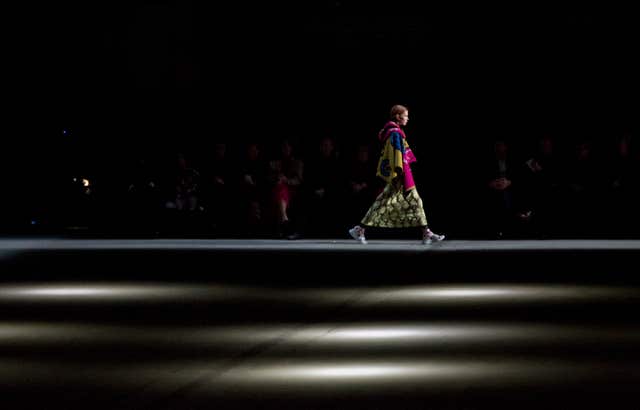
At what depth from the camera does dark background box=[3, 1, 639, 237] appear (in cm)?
2894

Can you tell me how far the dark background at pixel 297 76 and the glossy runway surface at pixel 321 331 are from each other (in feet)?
23.8

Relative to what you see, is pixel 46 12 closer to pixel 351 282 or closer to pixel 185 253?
pixel 185 253

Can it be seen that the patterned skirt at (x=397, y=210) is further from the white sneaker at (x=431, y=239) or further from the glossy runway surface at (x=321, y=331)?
the glossy runway surface at (x=321, y=331)

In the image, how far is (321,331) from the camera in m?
12.8

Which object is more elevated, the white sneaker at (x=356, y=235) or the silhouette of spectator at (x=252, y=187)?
Result: the silhouette of spectator at (x=252, y=187)

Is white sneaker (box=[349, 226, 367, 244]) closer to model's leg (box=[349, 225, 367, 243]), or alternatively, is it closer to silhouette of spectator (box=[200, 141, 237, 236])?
model's leg (box=[349, 225, 367, 243])

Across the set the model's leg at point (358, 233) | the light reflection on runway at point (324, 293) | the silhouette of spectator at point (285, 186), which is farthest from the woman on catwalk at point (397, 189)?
the light reflection on runway at point (324, 293)

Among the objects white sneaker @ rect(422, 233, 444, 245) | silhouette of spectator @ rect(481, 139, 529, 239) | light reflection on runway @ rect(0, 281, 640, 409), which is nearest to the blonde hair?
white sneaker @ rect(422, 233, 444, 245)

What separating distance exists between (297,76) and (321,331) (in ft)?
55.9

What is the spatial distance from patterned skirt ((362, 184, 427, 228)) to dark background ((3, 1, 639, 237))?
360 cm

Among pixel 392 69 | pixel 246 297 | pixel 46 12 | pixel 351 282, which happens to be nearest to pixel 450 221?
pixel 392 69

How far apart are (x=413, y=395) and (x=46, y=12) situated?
21.6 metres

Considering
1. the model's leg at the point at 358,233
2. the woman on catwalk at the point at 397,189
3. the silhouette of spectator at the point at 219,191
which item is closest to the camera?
the woman on catwalk at the point at 397,189

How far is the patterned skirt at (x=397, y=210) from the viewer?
2412 cm
